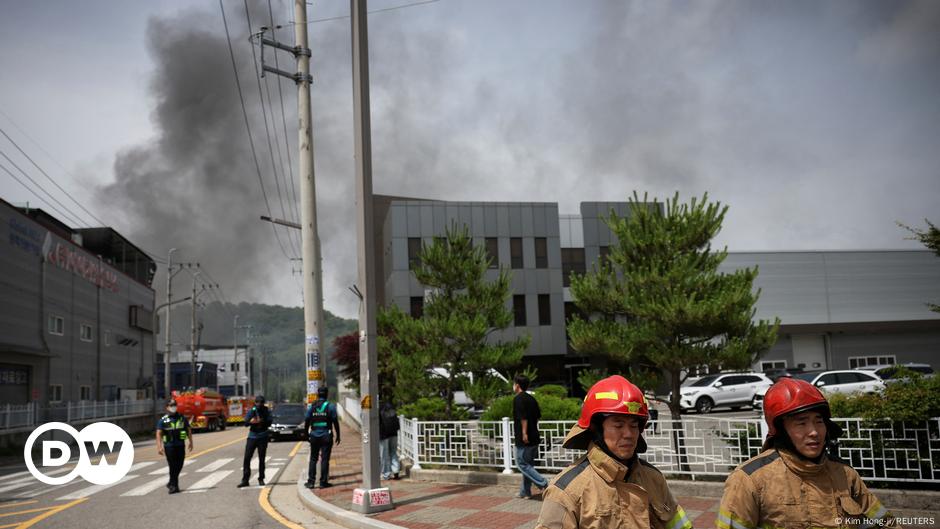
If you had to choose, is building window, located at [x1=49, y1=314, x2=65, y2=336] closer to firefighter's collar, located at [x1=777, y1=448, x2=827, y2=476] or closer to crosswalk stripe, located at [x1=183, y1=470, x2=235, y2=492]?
crosswalk stripe, located at [x1=183, y1=470, x2=235, y2=492]

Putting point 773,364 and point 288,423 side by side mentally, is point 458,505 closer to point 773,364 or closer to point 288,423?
point 288,423

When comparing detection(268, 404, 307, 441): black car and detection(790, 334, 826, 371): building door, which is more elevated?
detection(790, 334, 826, 371): building door

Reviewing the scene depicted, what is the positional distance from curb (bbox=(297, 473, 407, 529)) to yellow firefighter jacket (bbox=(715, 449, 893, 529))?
6318mm

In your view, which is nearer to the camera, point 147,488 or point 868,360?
point 147,488

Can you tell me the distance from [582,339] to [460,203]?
3309 centimetres

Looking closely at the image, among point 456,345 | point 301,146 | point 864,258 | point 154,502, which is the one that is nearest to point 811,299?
point 864,258

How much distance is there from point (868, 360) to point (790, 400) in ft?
159

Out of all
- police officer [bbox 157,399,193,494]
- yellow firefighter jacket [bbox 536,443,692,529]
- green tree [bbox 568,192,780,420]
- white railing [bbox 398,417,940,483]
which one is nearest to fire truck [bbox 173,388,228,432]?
police officer [bbox 157,399,193,494]

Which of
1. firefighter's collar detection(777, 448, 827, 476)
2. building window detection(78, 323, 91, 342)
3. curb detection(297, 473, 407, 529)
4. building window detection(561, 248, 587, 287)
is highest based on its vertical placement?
building window detection(561, 248, 587, 287)

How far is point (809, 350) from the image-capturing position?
44906 mm

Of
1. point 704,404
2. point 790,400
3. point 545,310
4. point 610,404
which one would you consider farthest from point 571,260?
point 610,404

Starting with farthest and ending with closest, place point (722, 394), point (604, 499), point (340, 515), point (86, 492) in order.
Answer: point (722, 394)
point (86, 492)
point (340, 515)
point (604, 499)

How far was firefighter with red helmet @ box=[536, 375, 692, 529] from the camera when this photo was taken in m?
2.91

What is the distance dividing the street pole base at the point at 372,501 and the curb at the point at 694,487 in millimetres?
2525
